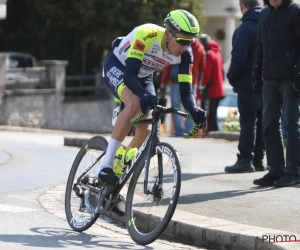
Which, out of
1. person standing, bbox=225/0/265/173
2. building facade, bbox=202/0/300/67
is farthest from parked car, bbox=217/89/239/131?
building facade, bbox=202/0/300/67

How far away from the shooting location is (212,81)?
18.7 m

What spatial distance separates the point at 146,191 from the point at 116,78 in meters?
1.07

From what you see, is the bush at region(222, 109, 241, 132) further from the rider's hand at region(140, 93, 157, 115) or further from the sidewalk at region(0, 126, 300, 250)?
the rider's hand at region(140, 93, 157, 115)

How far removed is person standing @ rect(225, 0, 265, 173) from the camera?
10953mm

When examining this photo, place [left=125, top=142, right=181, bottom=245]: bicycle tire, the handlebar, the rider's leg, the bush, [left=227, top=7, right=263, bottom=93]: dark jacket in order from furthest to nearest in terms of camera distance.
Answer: the bush → [left=227, top=7, right=263, bottom=93]: dark jacket → the rider's leg → the handlebar → [left=125, top=142, right=181, bottom=245]: bicycle tire

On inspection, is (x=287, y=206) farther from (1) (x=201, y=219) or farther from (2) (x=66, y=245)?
(2) (x=66, y=245)

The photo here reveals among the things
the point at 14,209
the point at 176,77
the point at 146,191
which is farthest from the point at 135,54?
the point at 176,77

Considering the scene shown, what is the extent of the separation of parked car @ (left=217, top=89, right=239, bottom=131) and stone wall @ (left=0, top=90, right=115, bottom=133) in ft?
18.7

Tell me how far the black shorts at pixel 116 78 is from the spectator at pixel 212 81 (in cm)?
1041

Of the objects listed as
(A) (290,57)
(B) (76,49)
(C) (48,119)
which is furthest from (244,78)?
(B) (76,49)

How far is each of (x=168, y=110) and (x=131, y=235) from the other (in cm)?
97

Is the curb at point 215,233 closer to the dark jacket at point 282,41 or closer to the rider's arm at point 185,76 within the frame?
the rider's arm at point 185,76

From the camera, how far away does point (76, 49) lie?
112 feet

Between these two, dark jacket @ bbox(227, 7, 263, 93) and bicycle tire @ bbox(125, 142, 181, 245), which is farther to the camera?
dark jacket @ bbox(227, 7, 263, 93)
